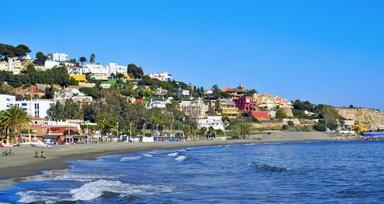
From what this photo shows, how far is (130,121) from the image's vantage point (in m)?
128

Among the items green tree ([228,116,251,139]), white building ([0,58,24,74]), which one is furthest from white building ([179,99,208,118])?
white building ([0,58,24,74])

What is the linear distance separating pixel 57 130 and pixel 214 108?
93.5 m

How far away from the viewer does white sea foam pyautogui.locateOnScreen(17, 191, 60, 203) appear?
20.6 meters

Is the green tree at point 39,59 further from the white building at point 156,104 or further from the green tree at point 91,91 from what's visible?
the white building at point 156,104

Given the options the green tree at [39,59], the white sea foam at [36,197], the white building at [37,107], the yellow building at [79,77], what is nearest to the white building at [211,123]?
the yellow building at [79,77]

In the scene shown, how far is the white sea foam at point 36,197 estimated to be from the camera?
813 inches

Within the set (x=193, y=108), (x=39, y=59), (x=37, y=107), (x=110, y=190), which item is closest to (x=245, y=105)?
(x=193, y=108)

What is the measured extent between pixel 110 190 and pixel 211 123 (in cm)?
13600

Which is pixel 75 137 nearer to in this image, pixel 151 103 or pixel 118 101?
pixel 118 101

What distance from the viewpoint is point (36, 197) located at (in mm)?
21750

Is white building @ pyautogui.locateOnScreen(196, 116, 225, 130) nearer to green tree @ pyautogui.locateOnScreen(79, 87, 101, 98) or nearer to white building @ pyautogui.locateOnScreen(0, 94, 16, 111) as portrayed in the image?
green tree @ pyautogui.locateOnScreen(79, 87, 101, 98)

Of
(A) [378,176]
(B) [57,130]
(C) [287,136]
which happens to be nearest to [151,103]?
(C) [287,136]

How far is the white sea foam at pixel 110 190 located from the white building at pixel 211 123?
129 m

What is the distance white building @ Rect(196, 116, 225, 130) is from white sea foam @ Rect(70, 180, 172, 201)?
128858 mm
